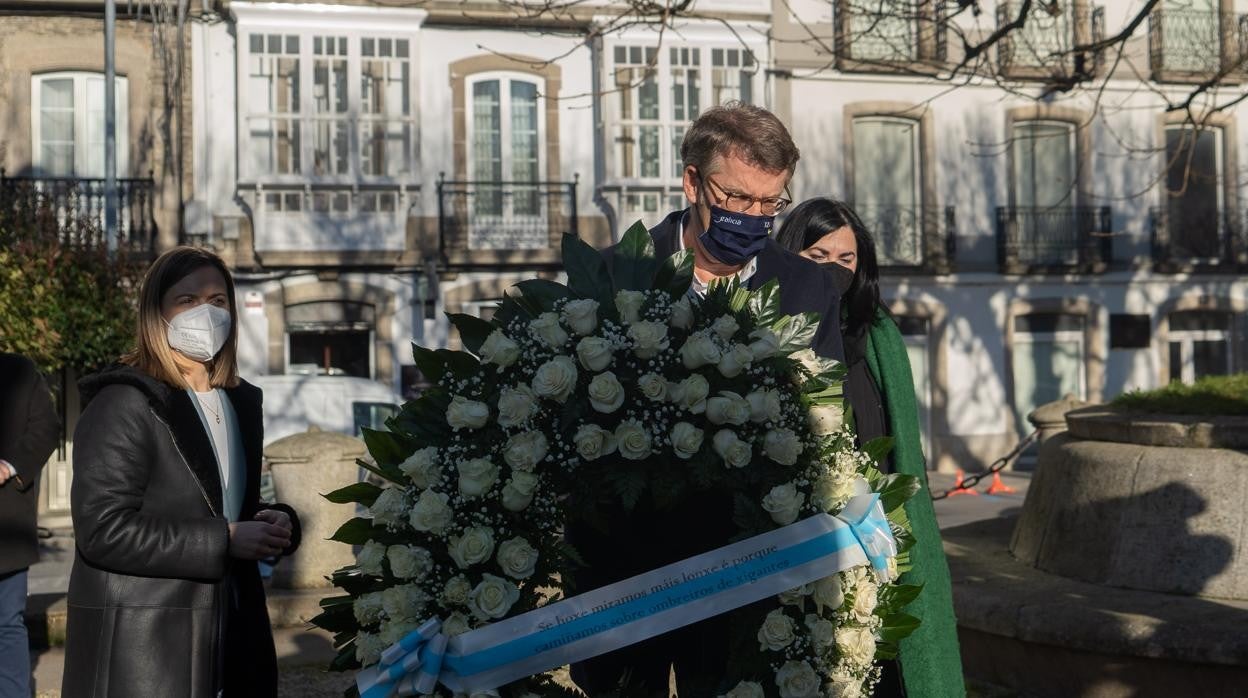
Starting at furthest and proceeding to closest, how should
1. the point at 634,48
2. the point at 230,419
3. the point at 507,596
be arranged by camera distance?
1. the point at 634,48
2. the point at 230,419
3. the point at 507,596

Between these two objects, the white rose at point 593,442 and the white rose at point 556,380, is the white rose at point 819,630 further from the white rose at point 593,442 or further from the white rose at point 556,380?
the white rose at point 556,380

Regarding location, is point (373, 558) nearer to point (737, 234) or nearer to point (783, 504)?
point (783, 504)

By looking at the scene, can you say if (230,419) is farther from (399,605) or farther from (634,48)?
(634,48)

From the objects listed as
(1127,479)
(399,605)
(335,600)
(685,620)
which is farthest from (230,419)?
(1127,479)

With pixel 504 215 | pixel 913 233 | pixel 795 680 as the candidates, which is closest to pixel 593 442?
pixel 795 680

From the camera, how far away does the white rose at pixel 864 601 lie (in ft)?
8.22

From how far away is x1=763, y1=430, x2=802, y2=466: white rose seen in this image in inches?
97.9

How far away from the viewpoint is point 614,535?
2.64 meters

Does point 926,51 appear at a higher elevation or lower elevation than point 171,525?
higher

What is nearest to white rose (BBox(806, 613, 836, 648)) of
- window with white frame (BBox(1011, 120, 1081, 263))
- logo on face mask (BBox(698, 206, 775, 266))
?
logo on face mask (BBox(698, 206, 775, 266))

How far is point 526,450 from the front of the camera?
2439 mm

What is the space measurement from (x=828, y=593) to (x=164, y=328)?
1.97 m

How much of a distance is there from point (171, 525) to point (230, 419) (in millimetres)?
399

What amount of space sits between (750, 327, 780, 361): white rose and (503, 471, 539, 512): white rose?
1.43 ft
